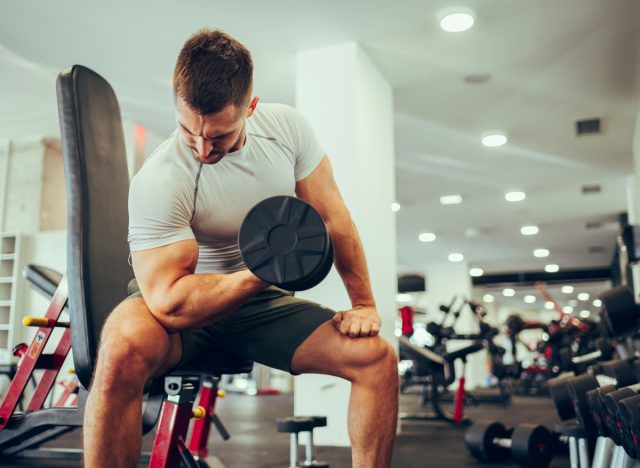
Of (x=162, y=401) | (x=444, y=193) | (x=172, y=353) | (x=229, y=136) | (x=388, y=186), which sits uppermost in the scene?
(x=444, y=193)

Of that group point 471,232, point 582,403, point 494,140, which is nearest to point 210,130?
point 582,403

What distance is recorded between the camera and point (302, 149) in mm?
1313

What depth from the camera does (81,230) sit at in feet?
3.90

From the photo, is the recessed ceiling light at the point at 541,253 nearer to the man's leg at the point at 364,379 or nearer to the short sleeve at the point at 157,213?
the man's leg at the point at 364,379

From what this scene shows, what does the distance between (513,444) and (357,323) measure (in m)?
1.51

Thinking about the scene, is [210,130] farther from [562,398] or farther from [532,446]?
[532,446]

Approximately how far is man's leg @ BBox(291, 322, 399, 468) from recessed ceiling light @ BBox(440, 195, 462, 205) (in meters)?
5.47

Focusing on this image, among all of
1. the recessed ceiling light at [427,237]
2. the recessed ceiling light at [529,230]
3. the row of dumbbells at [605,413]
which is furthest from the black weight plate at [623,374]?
the recessed ceiling light at [427,237]

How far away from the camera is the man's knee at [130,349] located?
1017mm

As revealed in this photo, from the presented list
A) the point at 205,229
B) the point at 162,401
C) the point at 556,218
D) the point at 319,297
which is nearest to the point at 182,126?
the point at 205,229

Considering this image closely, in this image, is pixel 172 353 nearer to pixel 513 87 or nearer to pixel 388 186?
pixel 388 186

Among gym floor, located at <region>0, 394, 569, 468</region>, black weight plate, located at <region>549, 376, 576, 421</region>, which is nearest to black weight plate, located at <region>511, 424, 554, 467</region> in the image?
gym floor, located at <region>0, 394, 569, 468</region>

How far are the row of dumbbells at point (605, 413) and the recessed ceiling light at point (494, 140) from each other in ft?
9.34

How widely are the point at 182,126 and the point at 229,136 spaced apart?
84 millimetres
